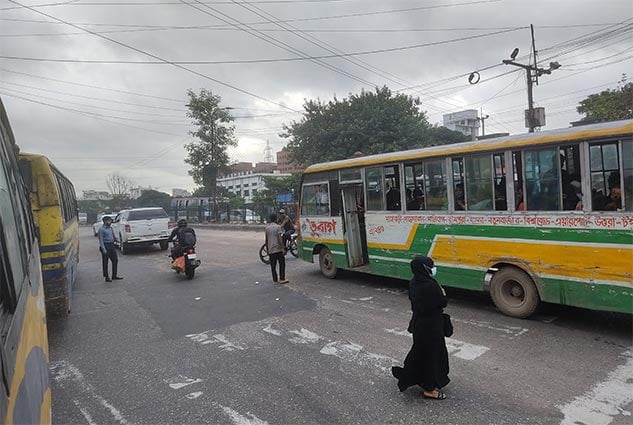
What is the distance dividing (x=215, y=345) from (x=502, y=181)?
462 cm

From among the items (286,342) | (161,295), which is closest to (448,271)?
(286,342)

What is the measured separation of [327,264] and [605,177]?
5877 mm

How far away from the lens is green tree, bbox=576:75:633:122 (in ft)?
62.7

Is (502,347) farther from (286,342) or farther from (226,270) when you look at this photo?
(226,270)

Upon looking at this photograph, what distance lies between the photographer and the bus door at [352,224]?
911 centimetres

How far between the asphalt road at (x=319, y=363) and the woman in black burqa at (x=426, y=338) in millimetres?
156

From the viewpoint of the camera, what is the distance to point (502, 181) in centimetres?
623

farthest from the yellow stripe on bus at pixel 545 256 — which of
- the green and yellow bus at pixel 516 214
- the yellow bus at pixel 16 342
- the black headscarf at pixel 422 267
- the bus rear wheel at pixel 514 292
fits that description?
the yellow bus at pixel 16 342

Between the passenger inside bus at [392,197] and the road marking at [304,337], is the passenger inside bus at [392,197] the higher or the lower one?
the higher one

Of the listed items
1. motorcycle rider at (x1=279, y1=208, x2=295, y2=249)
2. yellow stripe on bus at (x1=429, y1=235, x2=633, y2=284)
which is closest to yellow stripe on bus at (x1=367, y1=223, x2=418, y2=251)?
yellow stripe on bus at (x1=429, y1=235, x2=633, y2=284)

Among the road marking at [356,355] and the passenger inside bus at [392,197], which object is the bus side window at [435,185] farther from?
the road marking at [356,355]

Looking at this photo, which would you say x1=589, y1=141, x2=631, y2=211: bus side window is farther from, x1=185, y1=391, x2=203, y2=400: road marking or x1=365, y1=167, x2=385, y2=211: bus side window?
x1=185, y1=391, x2=203, y2=400: road marking

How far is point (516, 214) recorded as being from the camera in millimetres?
6035

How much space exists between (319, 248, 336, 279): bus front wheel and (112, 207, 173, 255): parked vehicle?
9.89 metres
